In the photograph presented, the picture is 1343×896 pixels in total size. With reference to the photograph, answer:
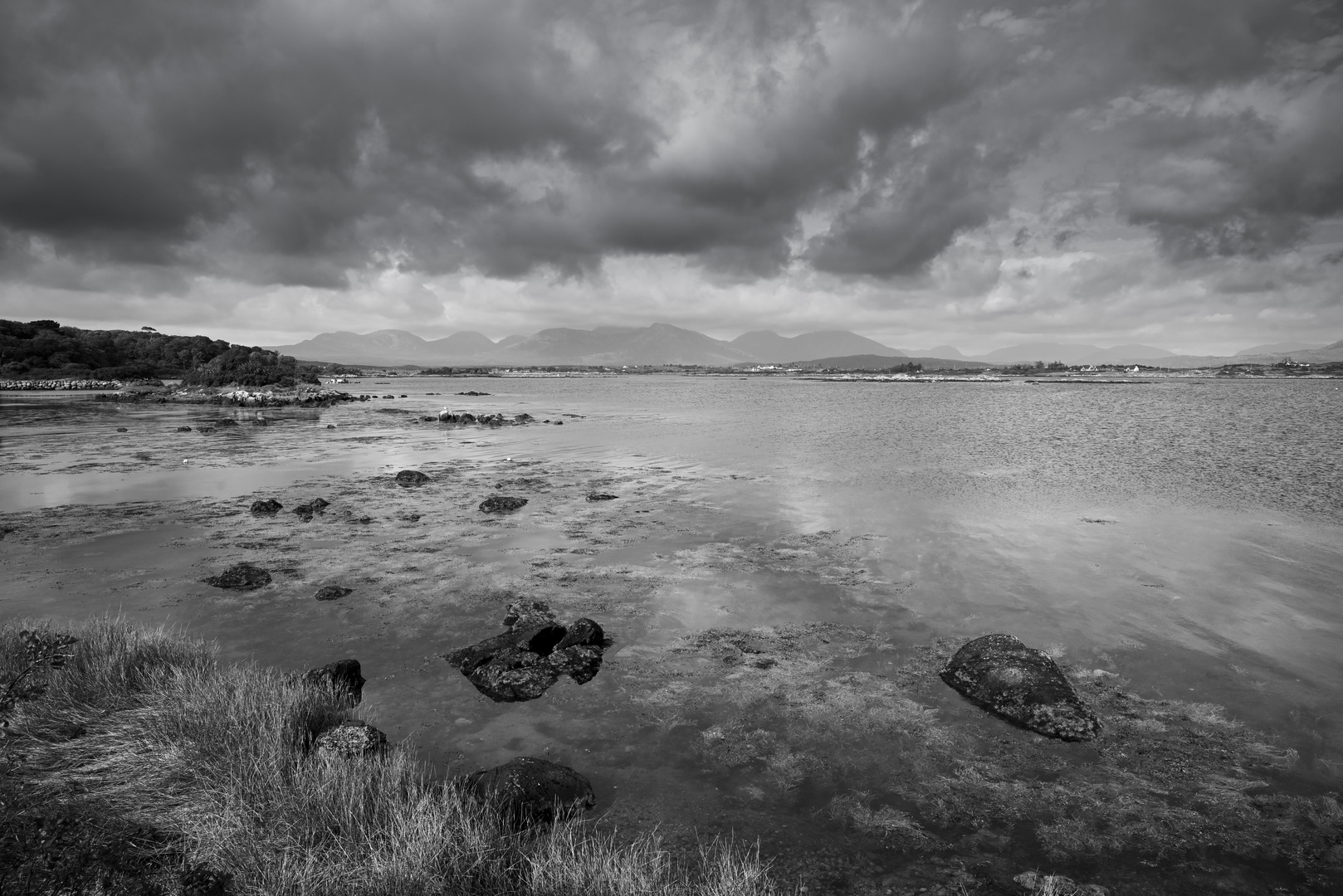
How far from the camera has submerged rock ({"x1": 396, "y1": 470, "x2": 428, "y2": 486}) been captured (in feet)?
77.6

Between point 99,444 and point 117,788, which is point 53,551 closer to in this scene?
point 117,788

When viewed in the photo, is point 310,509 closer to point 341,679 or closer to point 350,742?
point 341,679

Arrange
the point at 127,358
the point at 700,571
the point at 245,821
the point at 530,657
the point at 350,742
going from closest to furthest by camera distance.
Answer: the point at 245,821 → the point at 350,742 → the point at 530,657 → the point at 700,571 → the point at 127,358

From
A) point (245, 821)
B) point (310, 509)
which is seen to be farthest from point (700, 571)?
point (310, 509)

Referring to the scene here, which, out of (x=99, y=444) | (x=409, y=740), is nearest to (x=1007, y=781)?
(x=409, y=740)

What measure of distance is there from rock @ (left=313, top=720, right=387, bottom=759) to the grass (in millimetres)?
179

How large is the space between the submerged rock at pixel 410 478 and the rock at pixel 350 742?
18.0m

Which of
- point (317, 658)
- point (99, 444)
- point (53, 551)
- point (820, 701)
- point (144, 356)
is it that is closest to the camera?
point (820, 701)

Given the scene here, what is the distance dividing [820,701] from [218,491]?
2266cm

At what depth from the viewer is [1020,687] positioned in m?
7.87

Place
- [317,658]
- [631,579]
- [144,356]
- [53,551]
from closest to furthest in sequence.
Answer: [317,658], [631,579], [53,551], [144,356]

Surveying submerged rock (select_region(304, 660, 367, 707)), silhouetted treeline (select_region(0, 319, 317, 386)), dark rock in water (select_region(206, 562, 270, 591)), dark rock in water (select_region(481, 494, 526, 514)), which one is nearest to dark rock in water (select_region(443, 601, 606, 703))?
submerged rock (select_region(304, 660, 367, 707))

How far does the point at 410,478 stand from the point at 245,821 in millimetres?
20158

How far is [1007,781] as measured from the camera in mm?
6539
